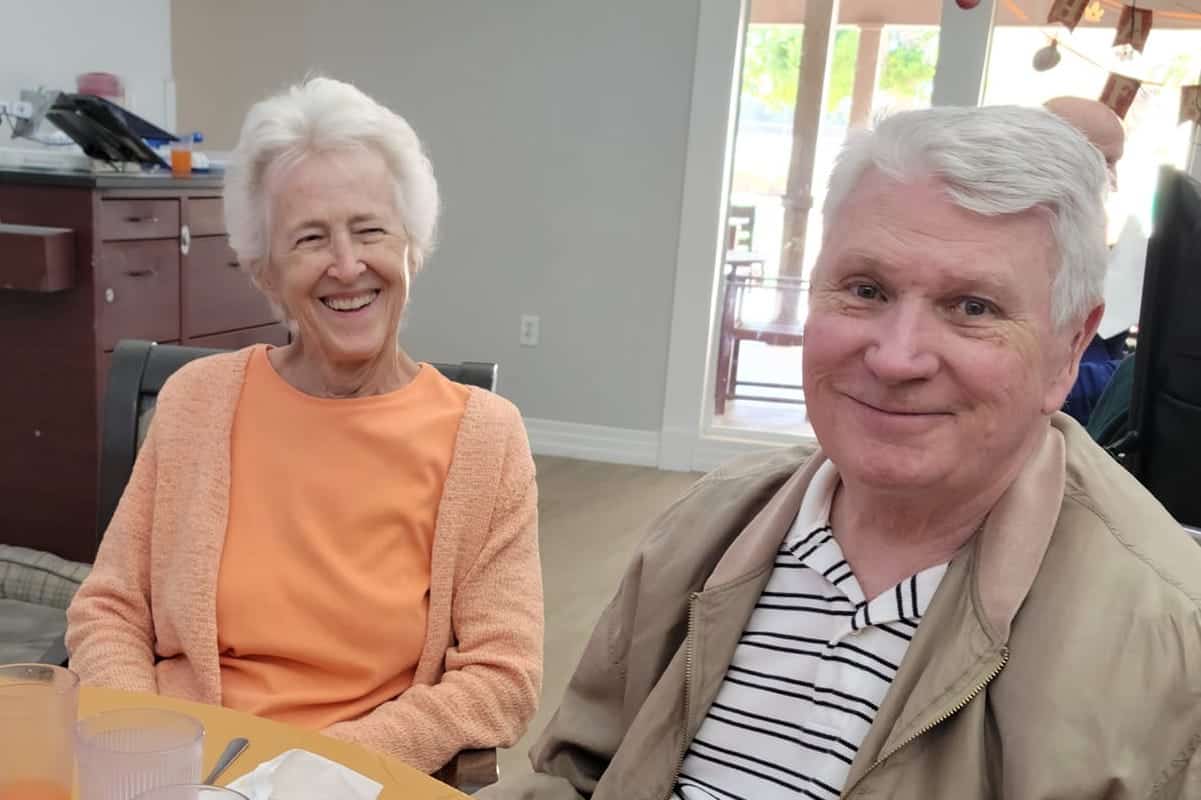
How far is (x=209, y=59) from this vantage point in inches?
195

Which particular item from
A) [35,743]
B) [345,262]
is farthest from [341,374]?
[35,743]

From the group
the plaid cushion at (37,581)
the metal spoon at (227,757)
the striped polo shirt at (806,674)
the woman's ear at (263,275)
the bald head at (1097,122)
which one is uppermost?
the bald head at (1097,122)

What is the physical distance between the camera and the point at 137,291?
9.84 feet

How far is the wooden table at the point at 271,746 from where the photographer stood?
99 cm

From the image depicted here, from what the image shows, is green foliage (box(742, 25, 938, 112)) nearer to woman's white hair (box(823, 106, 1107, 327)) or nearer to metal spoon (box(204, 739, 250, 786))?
woman's white hair (box(823, 106, 1107, 327))

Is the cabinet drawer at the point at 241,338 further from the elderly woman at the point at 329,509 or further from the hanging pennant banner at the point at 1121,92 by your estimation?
the hanging pennant banner at the point at 1121,92

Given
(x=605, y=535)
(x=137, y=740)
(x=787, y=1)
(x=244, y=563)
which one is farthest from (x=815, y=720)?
(x=787, y=1)

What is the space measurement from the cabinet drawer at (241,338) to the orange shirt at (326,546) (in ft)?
6.08

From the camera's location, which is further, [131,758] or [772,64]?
[772,64]

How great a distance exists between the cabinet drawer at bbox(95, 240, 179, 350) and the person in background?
235cm

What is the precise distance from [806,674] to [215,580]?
783 mm

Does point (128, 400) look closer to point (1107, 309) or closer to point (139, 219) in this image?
point (139, 219)

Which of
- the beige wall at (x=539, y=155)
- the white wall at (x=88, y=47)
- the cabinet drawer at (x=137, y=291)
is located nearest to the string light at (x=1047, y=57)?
the beige wall at (x=539, y=155)

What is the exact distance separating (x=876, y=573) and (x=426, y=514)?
0.65 m
